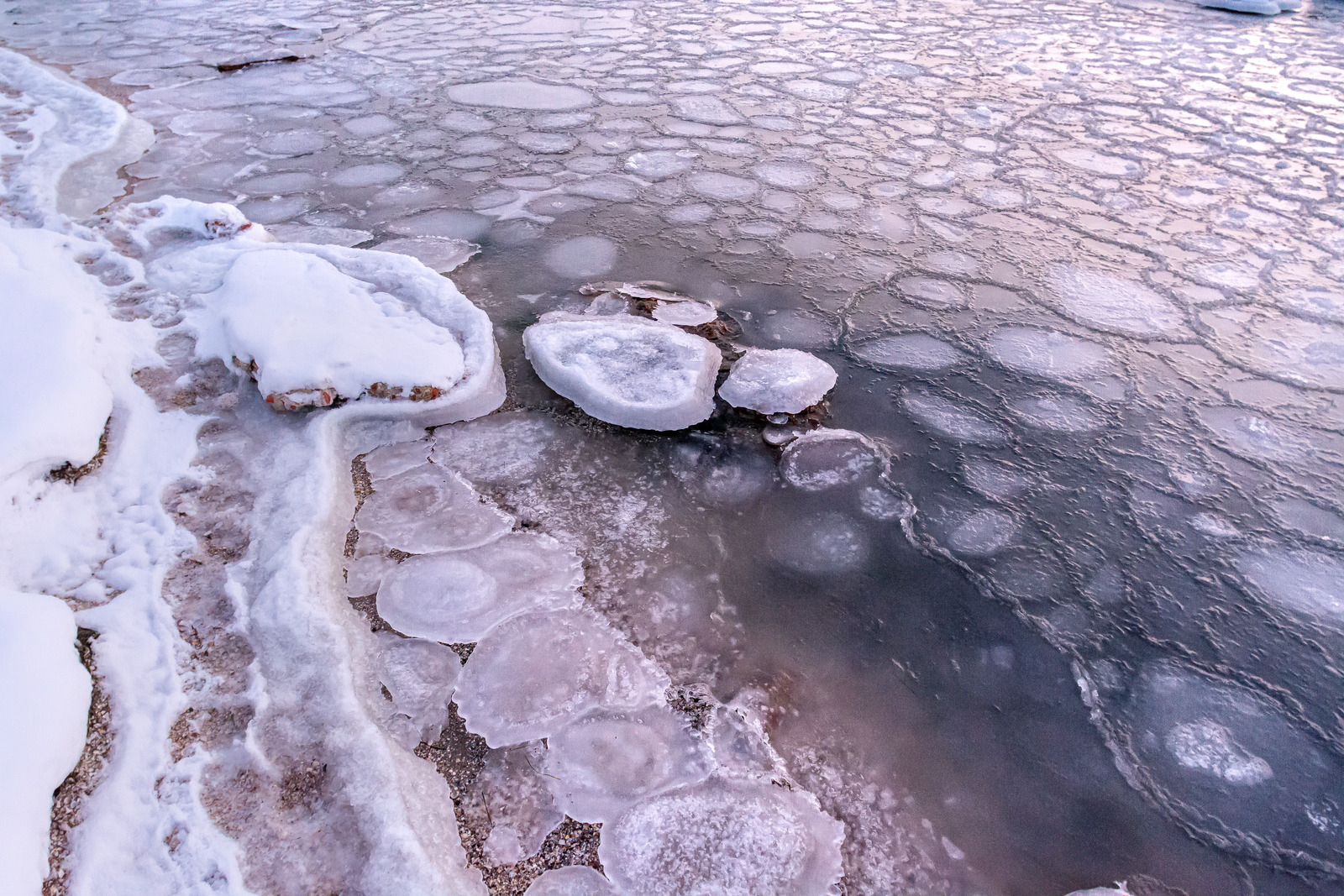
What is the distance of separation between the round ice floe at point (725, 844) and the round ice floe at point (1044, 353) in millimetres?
1785

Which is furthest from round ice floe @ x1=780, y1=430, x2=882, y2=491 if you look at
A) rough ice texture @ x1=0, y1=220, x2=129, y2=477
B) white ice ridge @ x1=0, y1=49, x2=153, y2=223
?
white ice ridge @ x1=0, y1=49, x2=153, y2=223

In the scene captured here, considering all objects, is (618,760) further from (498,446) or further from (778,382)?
(778,382)

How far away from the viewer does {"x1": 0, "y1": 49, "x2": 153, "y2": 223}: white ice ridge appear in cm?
351

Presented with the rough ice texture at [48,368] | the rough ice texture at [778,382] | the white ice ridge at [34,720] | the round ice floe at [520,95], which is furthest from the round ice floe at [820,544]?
the round ice floe at [520,95]

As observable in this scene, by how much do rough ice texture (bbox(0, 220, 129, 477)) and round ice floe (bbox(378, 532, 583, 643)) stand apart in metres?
0.96

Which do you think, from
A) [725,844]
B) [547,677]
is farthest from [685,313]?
[725,844]

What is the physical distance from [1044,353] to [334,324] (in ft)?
8.07

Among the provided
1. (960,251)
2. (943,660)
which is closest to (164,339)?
(943,660)

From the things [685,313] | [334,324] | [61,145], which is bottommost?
[61,145]

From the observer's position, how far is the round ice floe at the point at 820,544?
1.88 meters

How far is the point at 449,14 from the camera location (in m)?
7.18

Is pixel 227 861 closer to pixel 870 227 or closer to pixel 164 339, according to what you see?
pixel 164 339

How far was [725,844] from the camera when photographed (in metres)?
1.33

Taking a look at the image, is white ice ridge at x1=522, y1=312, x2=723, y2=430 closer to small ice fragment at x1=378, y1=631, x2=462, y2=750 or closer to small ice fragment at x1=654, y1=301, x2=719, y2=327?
small ice fragment at x1=654, y1=301, x2=719, y2=327
